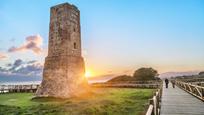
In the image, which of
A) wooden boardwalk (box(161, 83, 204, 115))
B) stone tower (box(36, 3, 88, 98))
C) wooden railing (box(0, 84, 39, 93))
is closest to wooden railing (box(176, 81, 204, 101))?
wooden boardwalk (box(161, 83, 204, 115))

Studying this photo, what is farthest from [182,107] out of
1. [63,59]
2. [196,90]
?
[63,59]

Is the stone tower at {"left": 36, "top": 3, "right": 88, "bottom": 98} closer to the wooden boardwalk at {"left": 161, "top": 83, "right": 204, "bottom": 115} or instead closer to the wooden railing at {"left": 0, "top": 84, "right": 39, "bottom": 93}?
the wooden railing at {"left": 0, "top": 84, "right": 39, "bottom": 93}

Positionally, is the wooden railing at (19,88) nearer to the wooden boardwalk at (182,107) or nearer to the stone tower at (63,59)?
the stone tower at (63,59)

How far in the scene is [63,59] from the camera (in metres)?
26.7

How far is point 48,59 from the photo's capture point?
28.0 metres

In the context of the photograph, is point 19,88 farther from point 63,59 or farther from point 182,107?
point 182,107

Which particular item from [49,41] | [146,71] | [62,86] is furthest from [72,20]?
[146,71]

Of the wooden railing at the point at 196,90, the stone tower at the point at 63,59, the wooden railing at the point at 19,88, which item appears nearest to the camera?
the wooden railing at the point at 196,90

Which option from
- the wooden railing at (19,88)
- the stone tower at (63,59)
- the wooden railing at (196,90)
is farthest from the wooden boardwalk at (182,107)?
the wooden railing at (19,88)

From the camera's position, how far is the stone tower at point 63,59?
26031 millimetres

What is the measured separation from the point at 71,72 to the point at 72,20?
7158 mm

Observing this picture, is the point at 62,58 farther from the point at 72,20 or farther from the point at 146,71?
the point at 146,71

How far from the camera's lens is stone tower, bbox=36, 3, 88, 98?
26.0m

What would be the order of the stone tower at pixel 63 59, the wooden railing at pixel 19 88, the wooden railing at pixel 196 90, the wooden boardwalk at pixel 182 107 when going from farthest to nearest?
the wooden railing at pixel 19 88 < the stone tower at pixel 63 59 < the wooden railing at pixel 196 90 < the wooden boardwalk at pixel 182 107
